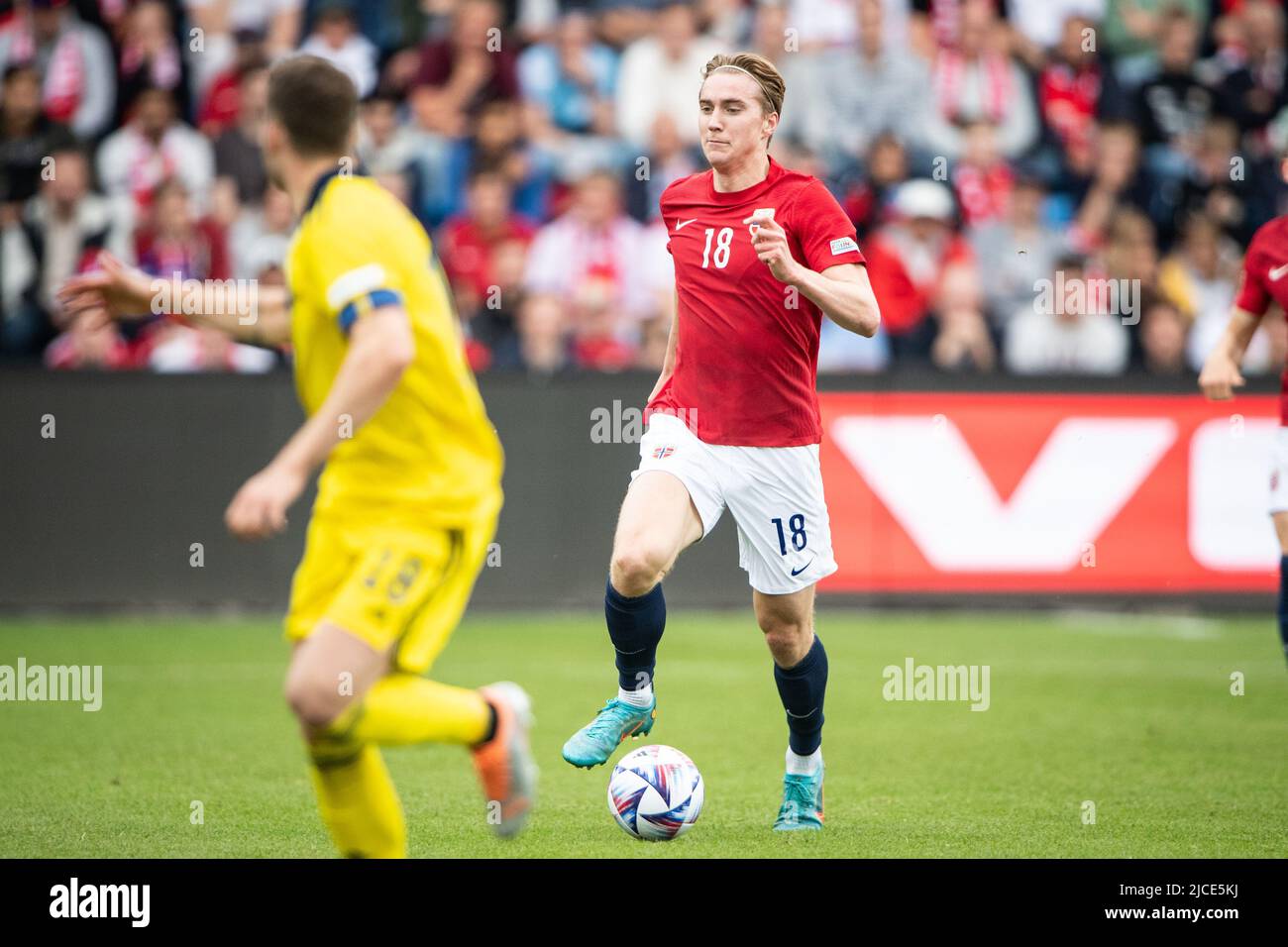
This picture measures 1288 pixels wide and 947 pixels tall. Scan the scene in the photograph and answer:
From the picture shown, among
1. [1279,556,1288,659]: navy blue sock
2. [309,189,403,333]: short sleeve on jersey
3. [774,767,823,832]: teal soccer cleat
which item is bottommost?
[774,767,823,832]: teal soccer cleat

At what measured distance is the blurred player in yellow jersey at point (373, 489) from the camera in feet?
15.1

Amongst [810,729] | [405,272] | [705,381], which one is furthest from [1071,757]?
[405,272]

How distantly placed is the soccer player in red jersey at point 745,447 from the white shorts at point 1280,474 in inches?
92.6

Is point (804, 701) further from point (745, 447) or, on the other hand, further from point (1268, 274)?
point (1268, 274)

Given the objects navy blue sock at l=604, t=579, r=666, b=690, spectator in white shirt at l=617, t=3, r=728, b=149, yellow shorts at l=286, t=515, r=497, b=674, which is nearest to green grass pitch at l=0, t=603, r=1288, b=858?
navy blue sock at l=604, t=579, r=666, b=690

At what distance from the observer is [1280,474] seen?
795cm

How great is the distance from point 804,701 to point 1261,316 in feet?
9.41

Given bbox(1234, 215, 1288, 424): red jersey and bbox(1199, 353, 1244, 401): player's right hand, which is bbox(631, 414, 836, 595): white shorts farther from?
bbox(1234, 215, 1288, 424): red jersey

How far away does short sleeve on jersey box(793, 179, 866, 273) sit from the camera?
6.36 m

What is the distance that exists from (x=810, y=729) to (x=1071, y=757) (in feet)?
6.45

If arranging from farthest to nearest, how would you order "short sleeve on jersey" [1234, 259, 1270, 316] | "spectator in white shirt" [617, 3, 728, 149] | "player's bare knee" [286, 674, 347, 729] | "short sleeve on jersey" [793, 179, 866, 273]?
"spectator in white shirt" [617, 3, 728, 149]
"short sleeve on jersey" [1234, 259, 1270, 316]
"short sleeve on jersey" [793, 179, 866, 273]
"player's bare knee" [286, 674, 347, 729]

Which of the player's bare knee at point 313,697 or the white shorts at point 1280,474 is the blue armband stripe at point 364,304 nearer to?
the player's bare knee at point 313,697

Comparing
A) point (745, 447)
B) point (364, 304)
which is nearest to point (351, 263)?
point (364, 304)

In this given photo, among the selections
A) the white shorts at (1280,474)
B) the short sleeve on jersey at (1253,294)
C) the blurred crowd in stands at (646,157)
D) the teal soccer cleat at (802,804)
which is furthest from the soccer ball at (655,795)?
the blurred crowd in stands at (646,157)
